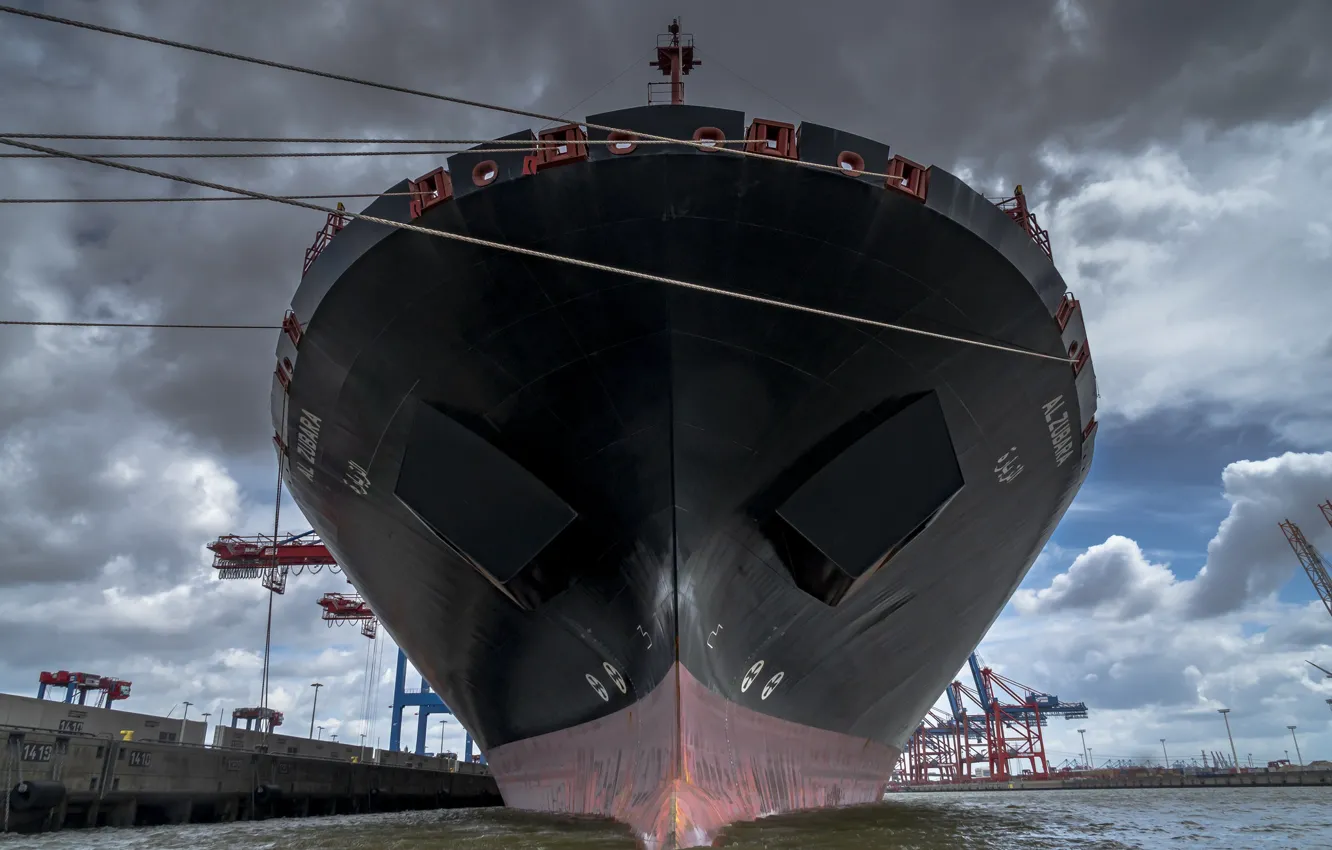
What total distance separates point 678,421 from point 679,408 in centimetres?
12

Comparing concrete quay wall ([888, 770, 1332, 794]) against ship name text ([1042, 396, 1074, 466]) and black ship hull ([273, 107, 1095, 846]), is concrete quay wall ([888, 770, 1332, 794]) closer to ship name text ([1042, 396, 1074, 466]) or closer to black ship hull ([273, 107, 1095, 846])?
ship name text ([1042, 396, 1074, 466])

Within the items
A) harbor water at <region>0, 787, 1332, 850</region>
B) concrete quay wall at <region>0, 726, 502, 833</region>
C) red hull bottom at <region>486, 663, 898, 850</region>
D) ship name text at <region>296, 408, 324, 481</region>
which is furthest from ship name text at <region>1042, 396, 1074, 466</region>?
concrete quay wall at <region>0, 726, 502, 833</region>

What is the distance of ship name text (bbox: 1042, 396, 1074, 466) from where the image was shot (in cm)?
950

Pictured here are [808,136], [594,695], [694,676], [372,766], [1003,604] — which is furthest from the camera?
[372,766]

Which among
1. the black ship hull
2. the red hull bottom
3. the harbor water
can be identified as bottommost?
the harbor water

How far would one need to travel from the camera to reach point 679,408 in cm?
740

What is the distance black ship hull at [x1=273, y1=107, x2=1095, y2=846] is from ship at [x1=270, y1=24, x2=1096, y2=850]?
30mm

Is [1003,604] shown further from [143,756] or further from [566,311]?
[143,756]

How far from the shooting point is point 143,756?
A: 13.3m

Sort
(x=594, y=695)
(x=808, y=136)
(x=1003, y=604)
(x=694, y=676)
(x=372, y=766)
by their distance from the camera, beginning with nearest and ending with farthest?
(x=808, y=136)
(x=694, y=676)
(x=594, y=695)
(x=1003, y=604)
(x=372, y=766)

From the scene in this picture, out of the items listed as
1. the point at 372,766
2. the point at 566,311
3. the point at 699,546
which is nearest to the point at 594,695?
the point at 699,546

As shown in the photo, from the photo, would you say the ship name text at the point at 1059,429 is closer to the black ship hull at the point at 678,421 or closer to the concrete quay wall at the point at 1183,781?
the black ship hull at the point at 678,421

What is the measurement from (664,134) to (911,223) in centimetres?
237

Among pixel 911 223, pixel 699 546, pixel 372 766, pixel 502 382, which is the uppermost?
pixel 911 223
